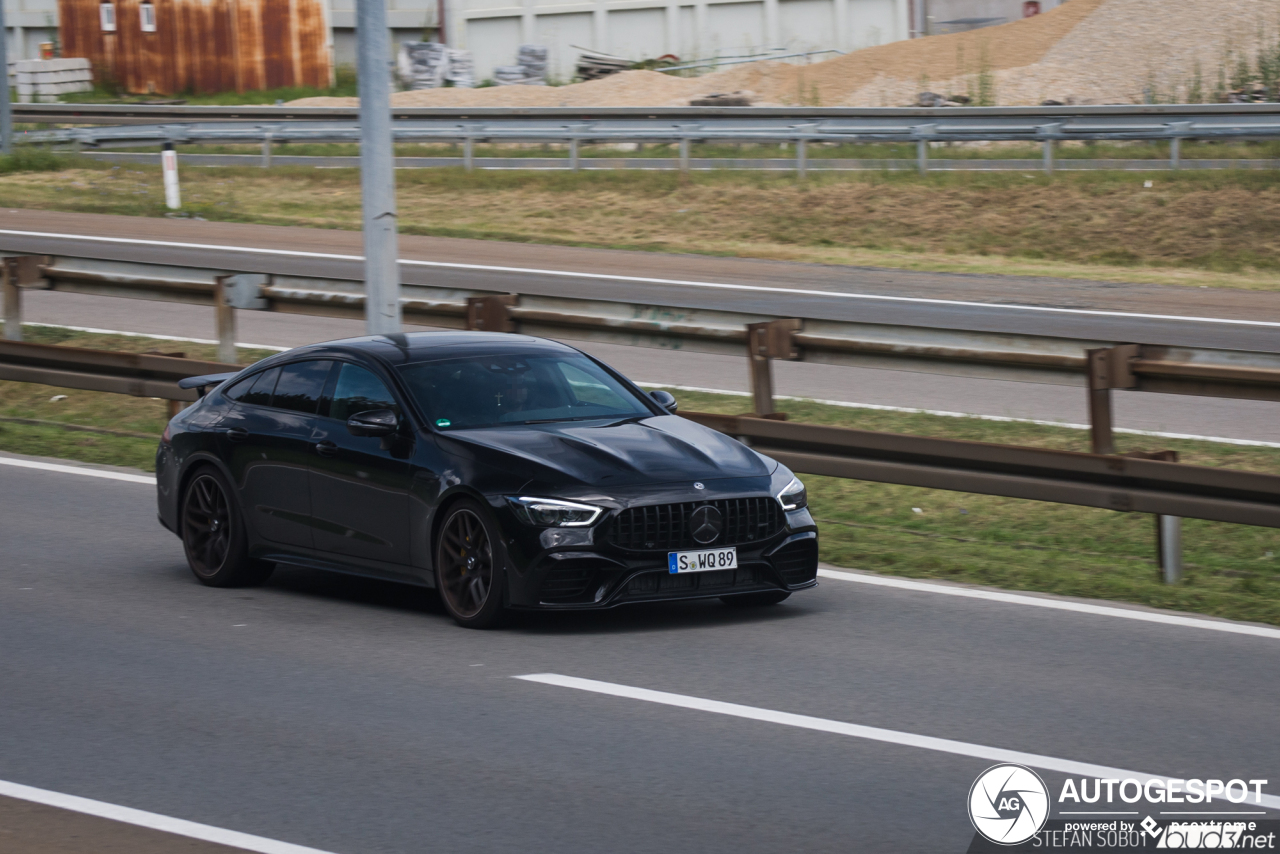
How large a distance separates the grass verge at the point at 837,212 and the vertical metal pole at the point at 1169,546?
12.9 metres

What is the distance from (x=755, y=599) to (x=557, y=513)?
139cm

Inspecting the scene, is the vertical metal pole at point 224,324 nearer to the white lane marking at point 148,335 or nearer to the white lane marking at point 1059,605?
the white lane marking at point 148,335

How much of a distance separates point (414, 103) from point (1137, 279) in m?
27.4

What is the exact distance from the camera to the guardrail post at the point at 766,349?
1180 centimetres

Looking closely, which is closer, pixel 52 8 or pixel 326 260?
pixel 326 260

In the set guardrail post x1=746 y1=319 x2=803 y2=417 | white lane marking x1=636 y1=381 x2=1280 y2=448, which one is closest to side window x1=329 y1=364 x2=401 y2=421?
guardrail post x1=746 y1=319 x2=803 y2=417

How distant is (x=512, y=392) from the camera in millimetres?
9344

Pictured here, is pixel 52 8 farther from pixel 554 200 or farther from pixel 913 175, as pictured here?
pixel 913 175

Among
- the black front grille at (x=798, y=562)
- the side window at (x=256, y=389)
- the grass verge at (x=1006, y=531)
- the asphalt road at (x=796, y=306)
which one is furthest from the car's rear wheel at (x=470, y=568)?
the asphalt road at (x=796, y=306)

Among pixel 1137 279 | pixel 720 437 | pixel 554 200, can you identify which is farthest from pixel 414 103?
pixel 720 437

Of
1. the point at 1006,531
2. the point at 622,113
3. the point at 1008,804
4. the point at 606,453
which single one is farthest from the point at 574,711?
the point at 622,113

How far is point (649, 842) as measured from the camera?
18.2ft

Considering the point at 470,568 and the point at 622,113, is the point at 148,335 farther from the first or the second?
the point at 622,113

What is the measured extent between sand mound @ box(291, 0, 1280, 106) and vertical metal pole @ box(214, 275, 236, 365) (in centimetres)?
2100
